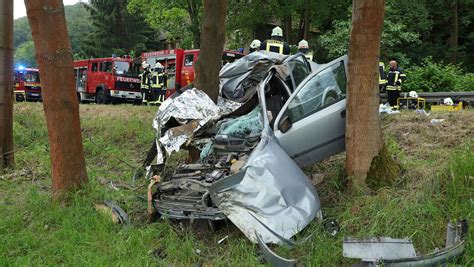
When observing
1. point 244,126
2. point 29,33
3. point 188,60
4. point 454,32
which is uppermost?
point 29,33

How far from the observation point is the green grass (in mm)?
4219

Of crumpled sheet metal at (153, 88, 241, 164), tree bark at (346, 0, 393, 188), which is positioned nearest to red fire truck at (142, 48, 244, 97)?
crumpled sheet metal at (153, 88, 241, 164)

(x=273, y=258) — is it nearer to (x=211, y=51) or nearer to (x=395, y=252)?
(x=395, y=252)

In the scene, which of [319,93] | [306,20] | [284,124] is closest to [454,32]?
[306,20]

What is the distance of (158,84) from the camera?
1567 centimetres

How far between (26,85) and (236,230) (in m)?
24.3

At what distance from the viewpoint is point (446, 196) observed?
4.41 m

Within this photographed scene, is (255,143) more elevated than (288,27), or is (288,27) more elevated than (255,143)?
(288,27)

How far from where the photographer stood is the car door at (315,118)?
Answer: 5359 mm

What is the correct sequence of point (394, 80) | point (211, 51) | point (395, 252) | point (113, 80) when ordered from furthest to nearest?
point (113, 80), point (394, 80), point (211, 51), point (395, 252)

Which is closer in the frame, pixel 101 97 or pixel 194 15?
pixel 101 97

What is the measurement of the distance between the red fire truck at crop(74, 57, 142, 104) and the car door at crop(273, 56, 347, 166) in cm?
1526

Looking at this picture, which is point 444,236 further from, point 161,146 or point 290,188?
point 161,146

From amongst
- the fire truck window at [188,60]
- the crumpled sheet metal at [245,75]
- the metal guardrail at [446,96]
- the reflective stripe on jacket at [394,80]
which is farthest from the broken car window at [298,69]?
the fire truck window at [188,60]
